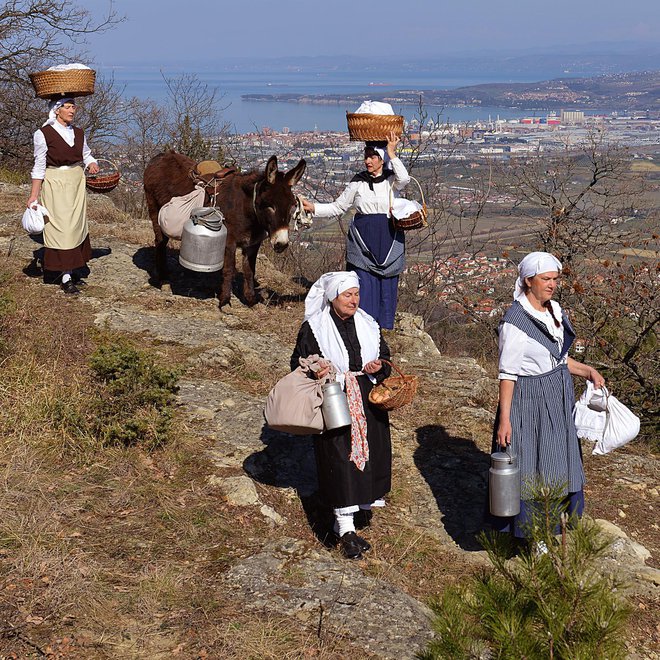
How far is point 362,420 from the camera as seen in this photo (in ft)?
16.3

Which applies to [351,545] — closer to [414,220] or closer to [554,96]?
[414,220]

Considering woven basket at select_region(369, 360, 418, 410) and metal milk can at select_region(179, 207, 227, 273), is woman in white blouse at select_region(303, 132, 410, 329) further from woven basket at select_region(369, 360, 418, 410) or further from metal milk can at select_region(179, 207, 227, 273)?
woven basket at select_region(369, 360, 418, 410)

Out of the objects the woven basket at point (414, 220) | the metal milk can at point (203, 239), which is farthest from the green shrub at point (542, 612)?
the metal milk can at point (203, 239)

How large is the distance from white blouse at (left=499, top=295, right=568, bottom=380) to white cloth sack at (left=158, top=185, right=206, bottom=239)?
478 centimetres

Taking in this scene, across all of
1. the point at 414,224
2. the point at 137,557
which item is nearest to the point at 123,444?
the point at 137,557

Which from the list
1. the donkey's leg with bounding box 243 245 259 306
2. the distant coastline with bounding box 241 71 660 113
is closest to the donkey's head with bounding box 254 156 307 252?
the donkey's leg with bounding box 243 245 259 306

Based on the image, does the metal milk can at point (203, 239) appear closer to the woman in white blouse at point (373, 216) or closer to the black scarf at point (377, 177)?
the woman in white blouse at point (373, 216)

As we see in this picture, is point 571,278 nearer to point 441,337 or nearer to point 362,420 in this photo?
point 441,337

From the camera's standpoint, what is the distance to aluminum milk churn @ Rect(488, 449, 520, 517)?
470 centimetres

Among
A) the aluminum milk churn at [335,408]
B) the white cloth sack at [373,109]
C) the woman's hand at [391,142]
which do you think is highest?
the white cloth sack at [373,109]

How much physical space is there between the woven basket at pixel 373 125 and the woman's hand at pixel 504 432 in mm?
3286

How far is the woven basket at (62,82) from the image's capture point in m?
8.08

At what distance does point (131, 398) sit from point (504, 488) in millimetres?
2777

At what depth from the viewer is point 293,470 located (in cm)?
614
